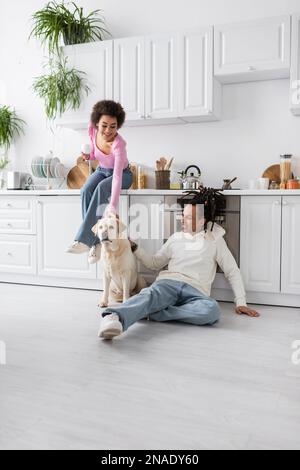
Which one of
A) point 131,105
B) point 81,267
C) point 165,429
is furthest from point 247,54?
point 165,429

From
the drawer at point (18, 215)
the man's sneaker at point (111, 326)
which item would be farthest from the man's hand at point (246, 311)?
the drawer at point (18, 215)

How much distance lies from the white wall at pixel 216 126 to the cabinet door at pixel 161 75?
1.07ft

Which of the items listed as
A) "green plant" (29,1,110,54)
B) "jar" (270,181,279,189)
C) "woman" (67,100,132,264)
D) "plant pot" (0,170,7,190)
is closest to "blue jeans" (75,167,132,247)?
"woman" (67,100,132,264)

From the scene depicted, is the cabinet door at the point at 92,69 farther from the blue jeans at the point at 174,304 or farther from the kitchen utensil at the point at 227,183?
the blue jeans at the point at 174,304

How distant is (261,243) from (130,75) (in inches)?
70.7

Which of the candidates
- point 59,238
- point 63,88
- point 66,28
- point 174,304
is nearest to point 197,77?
point 63,88

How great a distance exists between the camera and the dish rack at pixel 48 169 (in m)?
4.39

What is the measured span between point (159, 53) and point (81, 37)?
85 cm

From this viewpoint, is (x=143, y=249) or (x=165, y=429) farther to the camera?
(x=143, y=249)

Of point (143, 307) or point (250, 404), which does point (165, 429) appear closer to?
point (250, 404)

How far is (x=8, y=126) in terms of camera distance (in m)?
4.74

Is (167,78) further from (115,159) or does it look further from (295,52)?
(295,52)

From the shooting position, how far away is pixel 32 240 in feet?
13.3

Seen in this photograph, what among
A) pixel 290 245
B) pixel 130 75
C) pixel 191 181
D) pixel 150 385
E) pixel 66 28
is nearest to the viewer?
pixel 150 385
